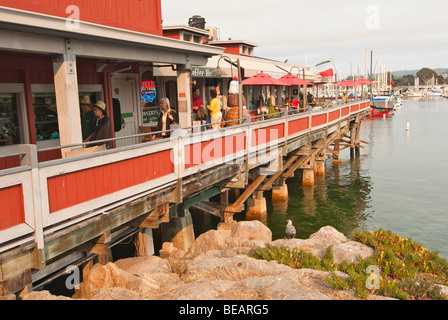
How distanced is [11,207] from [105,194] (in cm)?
155

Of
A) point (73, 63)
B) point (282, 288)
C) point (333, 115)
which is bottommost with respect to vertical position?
point (282, 288)

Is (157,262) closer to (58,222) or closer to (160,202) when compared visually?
(160,202)

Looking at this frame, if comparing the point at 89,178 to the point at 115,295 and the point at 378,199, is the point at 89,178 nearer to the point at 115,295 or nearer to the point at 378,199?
the point at 115,295

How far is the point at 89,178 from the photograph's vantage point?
5.81 m

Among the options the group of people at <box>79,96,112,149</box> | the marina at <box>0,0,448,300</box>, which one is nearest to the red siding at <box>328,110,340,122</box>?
the marina at <box>0,0,448,300</box>

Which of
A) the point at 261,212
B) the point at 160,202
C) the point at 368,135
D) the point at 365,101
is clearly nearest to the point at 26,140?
the point at 160,202

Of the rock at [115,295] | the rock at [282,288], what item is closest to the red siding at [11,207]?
the rock at [115,295]

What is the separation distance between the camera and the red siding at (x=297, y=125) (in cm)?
1483

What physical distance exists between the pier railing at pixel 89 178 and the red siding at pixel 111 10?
3014 mm

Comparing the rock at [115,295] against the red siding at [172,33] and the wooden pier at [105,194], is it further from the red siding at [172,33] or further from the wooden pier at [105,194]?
the red siding at [172,33]

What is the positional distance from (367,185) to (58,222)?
68.0 ft

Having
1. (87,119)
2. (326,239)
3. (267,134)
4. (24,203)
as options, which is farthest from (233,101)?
(24,203)

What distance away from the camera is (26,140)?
346 inches

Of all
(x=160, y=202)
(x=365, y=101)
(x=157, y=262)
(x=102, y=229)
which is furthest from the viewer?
(x=365, y=101)
